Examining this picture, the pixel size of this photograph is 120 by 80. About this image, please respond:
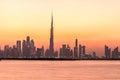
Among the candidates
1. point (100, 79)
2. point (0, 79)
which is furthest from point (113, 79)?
point (0, 79)

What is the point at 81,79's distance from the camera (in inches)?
4464

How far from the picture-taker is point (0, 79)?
108 m

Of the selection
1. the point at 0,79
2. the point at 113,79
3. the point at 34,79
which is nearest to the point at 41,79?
the point at 34,79

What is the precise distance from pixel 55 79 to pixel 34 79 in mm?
5126

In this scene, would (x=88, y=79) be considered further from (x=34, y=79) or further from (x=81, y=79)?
(x=34, y=79)

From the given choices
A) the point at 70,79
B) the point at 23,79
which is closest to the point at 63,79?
the point at 70,79

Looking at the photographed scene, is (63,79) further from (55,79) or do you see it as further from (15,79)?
(15,79)

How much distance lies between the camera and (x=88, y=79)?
113500 millimetres

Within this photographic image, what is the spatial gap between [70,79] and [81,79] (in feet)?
10.8

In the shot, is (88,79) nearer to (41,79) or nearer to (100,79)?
(100,79)

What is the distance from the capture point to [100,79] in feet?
379

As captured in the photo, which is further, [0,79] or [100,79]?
[100,79]

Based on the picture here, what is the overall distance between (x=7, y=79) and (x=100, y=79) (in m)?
23.2

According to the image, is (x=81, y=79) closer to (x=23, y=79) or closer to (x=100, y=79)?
(x=100, y=79)
